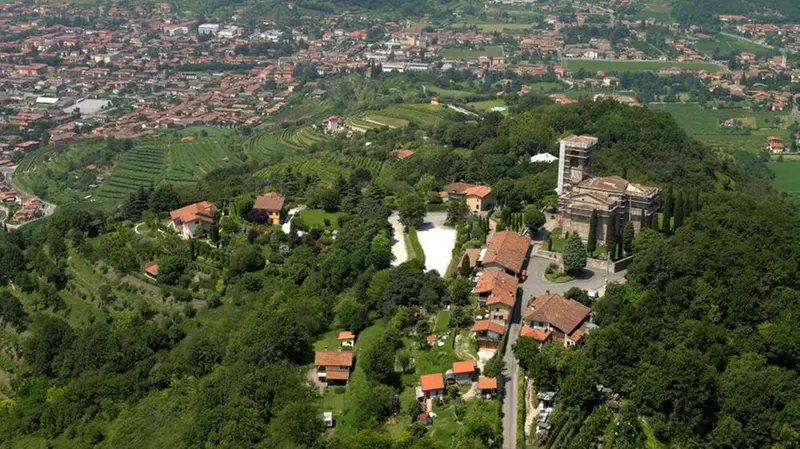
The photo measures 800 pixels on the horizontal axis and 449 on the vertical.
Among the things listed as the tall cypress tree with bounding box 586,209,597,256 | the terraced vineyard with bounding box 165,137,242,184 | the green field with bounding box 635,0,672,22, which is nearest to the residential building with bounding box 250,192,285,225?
the tall cypress tree with bounding box 586,209,597,256

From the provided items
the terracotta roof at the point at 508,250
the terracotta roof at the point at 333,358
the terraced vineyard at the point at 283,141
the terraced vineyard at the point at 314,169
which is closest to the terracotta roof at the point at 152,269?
the terraced vineyard at the point at 314,169

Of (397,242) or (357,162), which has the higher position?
(397,242)

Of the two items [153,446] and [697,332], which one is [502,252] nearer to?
[697,332]

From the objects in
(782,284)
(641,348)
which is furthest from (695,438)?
(782,284)

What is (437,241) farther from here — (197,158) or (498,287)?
(197,158)

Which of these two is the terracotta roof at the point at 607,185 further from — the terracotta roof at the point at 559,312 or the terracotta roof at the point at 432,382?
the terracotta roof at the point at 432,382

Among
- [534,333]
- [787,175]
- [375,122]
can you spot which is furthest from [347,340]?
[787,175]
